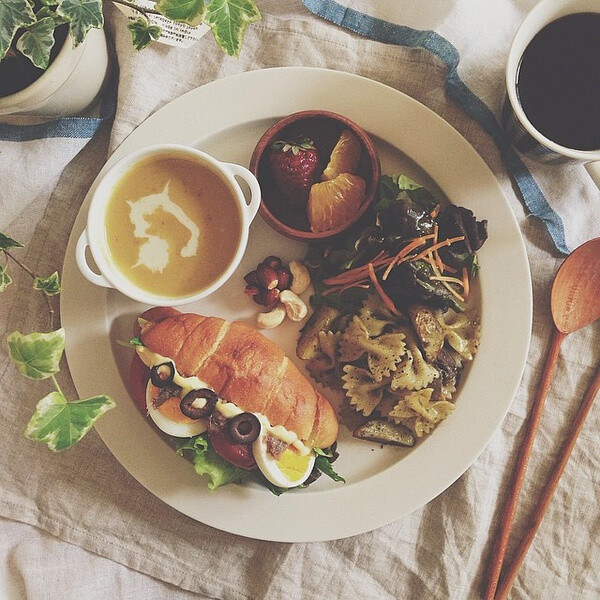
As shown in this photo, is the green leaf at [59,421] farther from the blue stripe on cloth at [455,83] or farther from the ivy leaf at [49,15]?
the blue stripe on cloth at [455,83]

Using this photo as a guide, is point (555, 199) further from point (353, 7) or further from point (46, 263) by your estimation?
point (46, 263)

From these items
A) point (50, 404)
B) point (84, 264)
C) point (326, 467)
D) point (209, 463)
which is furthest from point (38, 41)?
point (326, 467)

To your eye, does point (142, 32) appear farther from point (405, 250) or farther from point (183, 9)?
point (405, 250)

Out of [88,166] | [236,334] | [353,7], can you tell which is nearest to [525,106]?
[353,7]

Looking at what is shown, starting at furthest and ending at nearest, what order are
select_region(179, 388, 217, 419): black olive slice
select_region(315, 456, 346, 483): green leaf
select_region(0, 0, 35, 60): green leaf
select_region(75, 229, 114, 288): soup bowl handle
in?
select_region(315, 456, 346, 483): green leaf < select_region(179, 388, 217, 419): black olive slice < select_region(75, 229, 114, 288): soup bowl handle < select_region(0, 0, 35, 60): green leaf

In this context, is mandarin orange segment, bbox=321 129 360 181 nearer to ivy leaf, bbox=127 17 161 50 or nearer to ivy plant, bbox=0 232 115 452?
ivy leaf, bbox=127 17 161 50

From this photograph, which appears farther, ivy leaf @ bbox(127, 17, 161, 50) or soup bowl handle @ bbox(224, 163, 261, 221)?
soup bowl handle @ bbox(224, 163, 261, 221)

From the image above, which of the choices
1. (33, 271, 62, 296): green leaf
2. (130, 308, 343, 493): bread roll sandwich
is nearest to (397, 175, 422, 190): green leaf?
(130, 308, 343, 493): bread roll sandwich
